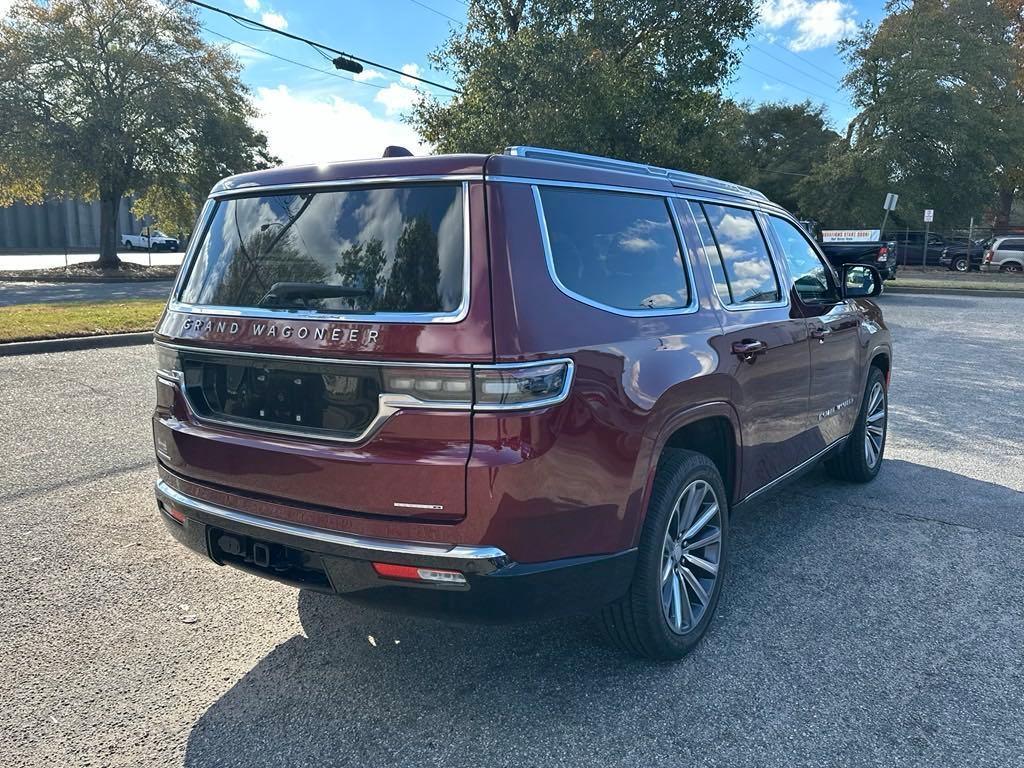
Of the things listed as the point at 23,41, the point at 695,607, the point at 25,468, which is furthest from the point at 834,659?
the point at 23,41

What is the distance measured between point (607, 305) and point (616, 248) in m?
0.31

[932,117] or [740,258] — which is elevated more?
[932,117]

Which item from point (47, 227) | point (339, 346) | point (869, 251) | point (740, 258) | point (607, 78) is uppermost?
point (607, 78)

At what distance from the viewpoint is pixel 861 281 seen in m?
5.12

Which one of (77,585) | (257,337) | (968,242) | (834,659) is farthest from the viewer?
(968,242)

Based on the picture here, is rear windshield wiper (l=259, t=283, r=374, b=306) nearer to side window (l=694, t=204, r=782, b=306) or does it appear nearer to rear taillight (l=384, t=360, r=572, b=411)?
rear taillight (l=384, t=360, r=572, b=411)

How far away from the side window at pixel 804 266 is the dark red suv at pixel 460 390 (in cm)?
117

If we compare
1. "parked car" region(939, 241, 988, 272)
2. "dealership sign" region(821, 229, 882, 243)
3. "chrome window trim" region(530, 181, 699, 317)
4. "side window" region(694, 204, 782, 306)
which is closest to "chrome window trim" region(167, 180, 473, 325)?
"chrome window trim" region(530, 181, 699, 317)

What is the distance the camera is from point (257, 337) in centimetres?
271

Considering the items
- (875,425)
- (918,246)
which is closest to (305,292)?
(875,425)

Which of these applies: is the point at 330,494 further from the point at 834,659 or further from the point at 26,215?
the point at 26,215

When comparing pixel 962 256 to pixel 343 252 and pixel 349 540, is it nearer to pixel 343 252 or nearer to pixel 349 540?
pixel 343 252

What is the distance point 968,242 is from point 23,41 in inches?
1462

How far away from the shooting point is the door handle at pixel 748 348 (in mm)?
3427
